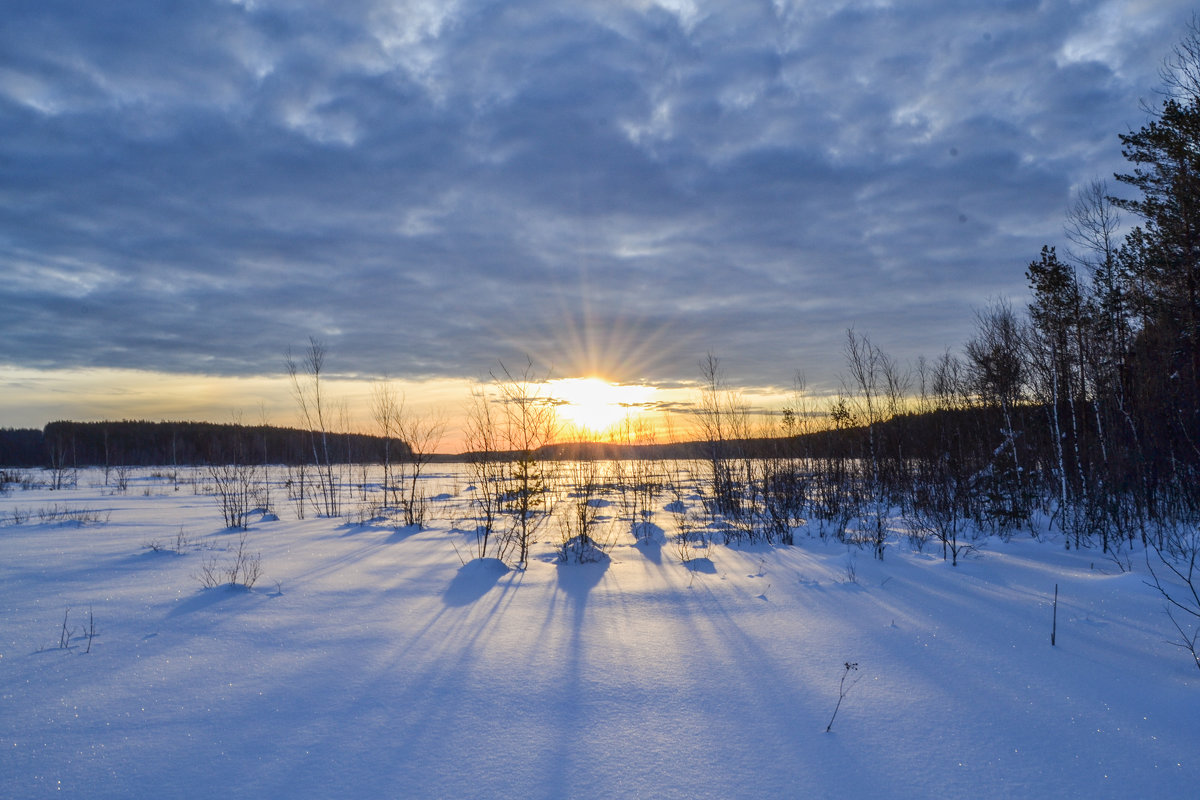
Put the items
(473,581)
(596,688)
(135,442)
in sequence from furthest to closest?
(135,442), (473,581), (596,688)

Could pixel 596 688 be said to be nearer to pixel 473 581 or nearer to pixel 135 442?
pixel 473 581

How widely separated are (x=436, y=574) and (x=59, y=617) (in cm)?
311

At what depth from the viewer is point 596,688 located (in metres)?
3.16

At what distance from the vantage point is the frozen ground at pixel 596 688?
7.43 ft

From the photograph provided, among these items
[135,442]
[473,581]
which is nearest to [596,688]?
[473,581]

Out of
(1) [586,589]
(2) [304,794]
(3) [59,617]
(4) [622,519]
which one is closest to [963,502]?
(4) [622,519]

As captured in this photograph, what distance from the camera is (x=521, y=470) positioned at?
7.08 meters

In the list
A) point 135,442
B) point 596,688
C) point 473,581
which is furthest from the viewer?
point 135,442

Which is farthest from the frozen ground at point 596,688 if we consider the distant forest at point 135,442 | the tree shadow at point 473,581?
the distant forest at point 135,442

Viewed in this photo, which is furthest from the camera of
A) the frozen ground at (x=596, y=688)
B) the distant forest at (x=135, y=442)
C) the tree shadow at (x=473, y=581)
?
the distant forest at (x=135, y=442)

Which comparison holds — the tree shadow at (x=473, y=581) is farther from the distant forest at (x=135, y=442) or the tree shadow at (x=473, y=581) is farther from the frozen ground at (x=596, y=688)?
the distant forest at (x=135, y=442)

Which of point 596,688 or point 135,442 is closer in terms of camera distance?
point 596,688

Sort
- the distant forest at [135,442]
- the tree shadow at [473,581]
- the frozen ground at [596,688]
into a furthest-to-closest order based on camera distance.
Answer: the distant forest at [135,442], the tree shadow at [473,581], the frozen ground at [596,688]

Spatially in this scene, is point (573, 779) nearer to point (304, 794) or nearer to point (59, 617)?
point (304, 794)
